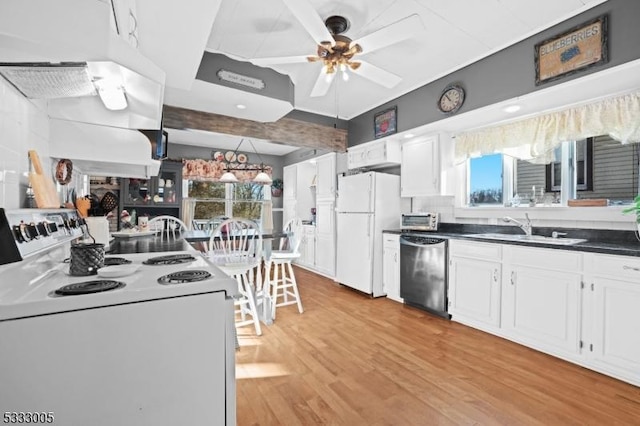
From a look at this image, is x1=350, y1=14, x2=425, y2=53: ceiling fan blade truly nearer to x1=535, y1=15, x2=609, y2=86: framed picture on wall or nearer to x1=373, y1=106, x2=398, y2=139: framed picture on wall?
x1=535, y1=15, x2=609, y2=86: framed picture on wall

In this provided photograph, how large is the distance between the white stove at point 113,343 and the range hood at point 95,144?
82 cm

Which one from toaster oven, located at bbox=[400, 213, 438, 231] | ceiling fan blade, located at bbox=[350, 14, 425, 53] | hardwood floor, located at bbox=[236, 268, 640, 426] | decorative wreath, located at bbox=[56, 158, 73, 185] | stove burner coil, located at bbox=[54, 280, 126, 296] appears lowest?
hardwood floor, located at bbox=[236, 268, 640, 426]

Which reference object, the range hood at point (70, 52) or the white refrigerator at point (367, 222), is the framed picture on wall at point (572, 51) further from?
the range hood at point (70, 52)

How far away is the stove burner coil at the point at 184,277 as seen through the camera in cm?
96

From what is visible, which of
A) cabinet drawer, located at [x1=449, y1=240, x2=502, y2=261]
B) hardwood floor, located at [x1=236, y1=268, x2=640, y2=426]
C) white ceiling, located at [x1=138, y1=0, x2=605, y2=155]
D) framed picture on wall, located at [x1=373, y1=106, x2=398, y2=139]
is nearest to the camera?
hardwood floor, located at [x1=236, y1=268, x2=640, y2=426]

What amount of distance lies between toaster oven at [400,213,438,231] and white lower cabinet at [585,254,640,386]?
1.52 metres

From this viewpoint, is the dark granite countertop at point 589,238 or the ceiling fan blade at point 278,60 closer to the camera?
the dark granite countertop at point 589,238

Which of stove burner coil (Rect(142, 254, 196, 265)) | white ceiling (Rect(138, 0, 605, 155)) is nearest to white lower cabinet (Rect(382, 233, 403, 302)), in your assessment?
white ceiling (Rect(138, 0, 605, 155))

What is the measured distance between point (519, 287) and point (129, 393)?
2775 mm

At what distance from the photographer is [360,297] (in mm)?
3885

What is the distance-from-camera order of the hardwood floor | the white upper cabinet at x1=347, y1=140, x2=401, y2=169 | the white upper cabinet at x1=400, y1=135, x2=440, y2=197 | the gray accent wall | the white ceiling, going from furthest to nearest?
1. the white upper cabinet at x1=347, y1=140, x2=401, y2=169
2. the white upper cabinet at x1=400, y1=135, x2=440, y2=197
3. the gray accent wall
4. the white ceiling
5. the hardwood floor

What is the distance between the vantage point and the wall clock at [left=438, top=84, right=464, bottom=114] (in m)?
3.00

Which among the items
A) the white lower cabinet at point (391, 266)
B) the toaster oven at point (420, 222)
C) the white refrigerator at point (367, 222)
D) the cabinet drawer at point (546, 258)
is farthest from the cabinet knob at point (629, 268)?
the white refrigerator at point (367, 222)

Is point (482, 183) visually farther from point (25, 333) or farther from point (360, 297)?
point (25, 333)
